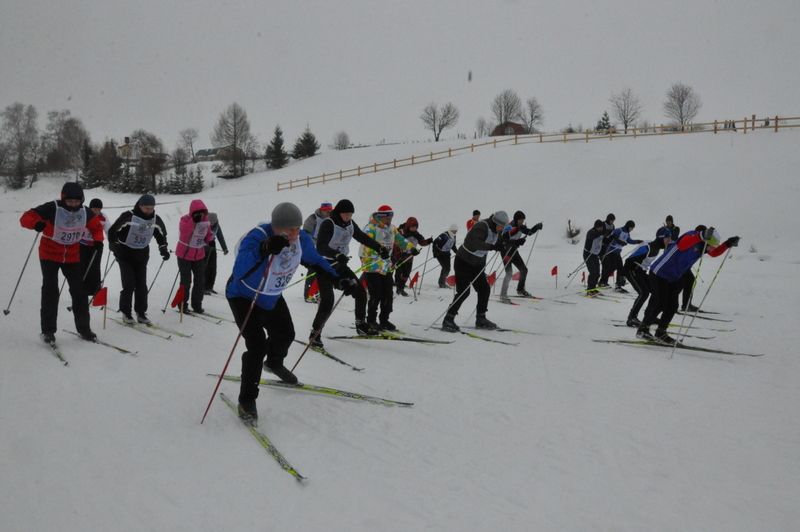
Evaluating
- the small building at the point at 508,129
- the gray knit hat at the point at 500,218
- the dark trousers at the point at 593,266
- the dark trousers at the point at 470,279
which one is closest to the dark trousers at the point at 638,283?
the gray knit hat at the point at 500,218

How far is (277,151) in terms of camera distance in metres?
49.5

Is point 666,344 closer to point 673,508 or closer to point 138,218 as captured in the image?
point 673,508

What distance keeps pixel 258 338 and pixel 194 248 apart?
15.3ft

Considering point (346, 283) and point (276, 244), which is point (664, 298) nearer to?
point (346, 283)

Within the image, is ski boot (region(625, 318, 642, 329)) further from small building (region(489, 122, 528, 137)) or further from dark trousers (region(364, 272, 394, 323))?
small building (region(489, 122, 528, 137))

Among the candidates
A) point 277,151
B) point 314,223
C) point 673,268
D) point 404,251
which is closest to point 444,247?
point 404,251

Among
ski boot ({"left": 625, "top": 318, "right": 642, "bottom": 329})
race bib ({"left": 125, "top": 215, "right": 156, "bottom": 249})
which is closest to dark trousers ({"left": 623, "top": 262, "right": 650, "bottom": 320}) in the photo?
ski boot ({"left": 625, "top": 318, "right": 642, "bottom": 329})

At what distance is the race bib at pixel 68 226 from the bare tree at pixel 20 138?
24.1 metres

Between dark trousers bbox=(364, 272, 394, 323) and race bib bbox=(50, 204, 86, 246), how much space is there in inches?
143

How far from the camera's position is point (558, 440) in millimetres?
3604

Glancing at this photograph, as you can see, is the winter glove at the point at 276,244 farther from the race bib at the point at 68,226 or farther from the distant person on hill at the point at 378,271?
the race bib at the point at 68,226

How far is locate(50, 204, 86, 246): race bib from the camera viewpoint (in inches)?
215

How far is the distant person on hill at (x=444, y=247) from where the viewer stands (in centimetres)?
1166

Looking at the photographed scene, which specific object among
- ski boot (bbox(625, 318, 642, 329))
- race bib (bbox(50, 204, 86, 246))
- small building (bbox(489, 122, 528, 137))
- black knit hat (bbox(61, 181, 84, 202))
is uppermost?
small building (bbox(489, 122, 528, 137))
